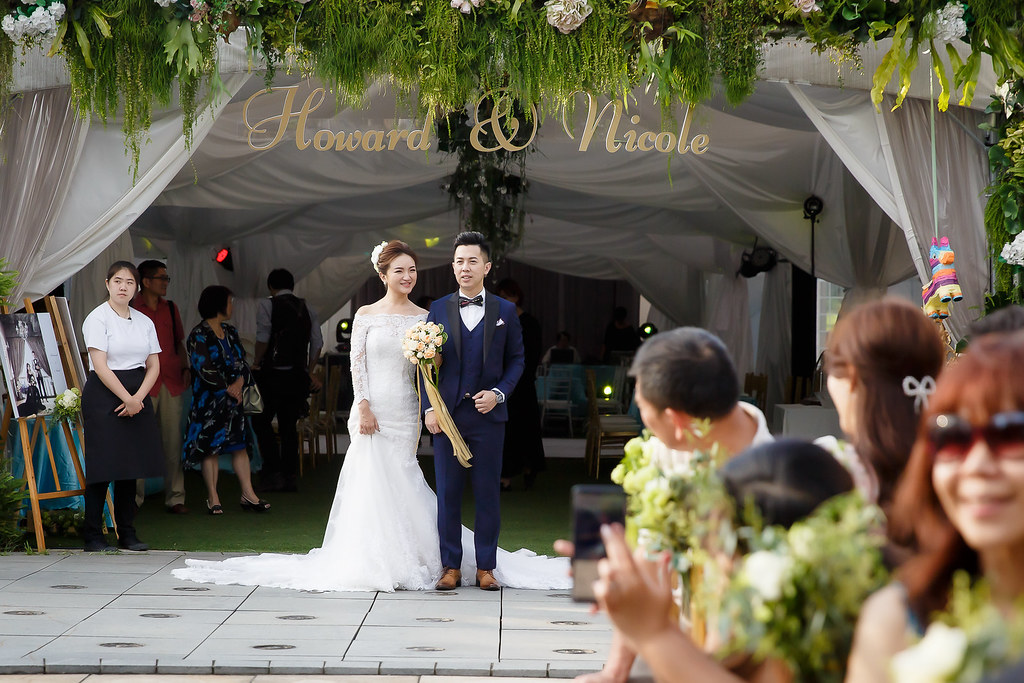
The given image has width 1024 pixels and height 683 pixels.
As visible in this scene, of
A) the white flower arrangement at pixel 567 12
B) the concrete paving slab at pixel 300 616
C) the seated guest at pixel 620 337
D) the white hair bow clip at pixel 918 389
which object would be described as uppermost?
the white flower arrangement at pixel 567 12

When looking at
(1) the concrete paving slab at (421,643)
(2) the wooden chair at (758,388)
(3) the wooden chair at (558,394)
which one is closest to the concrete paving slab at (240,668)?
(1) the concrete paving slab at (421,643)

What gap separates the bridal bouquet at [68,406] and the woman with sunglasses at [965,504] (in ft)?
19.7

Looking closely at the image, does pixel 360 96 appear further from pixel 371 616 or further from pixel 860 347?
pixel 860 347

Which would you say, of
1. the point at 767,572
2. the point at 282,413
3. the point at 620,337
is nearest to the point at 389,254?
the point at 282,413

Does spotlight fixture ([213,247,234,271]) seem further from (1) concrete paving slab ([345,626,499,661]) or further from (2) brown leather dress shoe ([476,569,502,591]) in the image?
(1) concrete paving slab ([345,626,499,661])

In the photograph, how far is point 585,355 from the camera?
21406 millimetres

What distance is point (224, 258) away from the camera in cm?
1264

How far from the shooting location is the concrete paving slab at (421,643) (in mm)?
4562

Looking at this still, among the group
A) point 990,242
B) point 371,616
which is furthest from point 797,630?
point 990,242

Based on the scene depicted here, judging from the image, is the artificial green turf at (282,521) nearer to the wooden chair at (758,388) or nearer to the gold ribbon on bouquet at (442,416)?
the gold ribbon on bouquet at (442,416)

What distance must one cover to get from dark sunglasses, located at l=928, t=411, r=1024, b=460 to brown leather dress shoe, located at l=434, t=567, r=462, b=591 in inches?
187

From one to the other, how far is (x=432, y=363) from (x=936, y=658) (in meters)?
4.78

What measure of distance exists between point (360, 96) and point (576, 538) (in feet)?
15.8

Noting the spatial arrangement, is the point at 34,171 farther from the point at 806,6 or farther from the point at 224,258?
the point at 224,258
